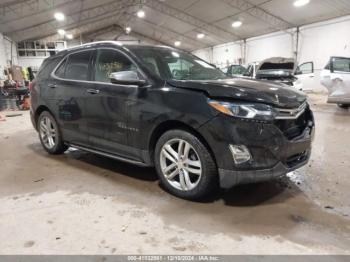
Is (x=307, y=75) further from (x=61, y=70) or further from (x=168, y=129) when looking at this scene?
(x=168, y=129)

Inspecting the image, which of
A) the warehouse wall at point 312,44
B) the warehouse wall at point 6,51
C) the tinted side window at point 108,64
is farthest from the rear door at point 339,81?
the warehouse wall at point 6,51

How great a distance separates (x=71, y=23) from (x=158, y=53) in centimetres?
1781

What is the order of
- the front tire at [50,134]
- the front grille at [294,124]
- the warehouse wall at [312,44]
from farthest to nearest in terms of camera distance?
the warehouse wall at [312,44], the front tire at [50,134], the front grille at [294,124]

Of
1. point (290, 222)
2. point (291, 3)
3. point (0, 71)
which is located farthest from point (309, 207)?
point (0, 71)

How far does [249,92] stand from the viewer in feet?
8.41

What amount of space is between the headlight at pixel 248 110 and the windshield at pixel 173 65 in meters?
0.76

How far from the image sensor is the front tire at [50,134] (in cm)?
430

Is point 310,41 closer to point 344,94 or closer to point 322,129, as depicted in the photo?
point 344,94

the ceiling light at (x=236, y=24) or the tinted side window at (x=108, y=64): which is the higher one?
the ceiling light at (x=236, y=24)

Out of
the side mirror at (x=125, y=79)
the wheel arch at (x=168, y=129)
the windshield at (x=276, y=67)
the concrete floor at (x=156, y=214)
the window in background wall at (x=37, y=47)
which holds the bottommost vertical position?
the concrete floor at (x=156, y=214)

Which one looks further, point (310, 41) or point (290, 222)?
point (310, 41)

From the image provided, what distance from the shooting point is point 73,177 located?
142 inches

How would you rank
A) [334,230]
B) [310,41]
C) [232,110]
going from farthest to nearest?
[310,41], [232,110], [334,230]

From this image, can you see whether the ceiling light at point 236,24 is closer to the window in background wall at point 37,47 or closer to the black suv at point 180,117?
the window in background wall at point 37,47
